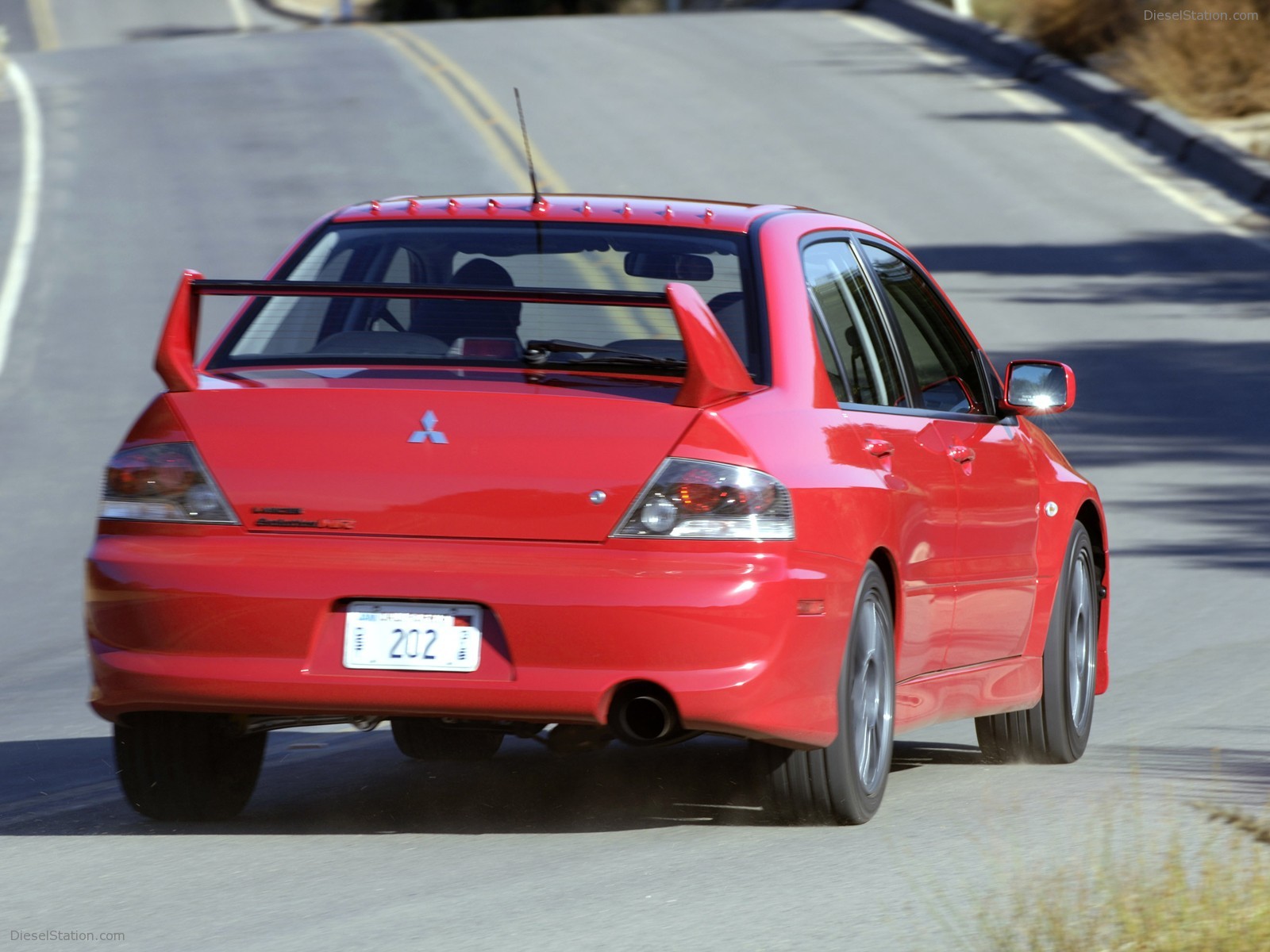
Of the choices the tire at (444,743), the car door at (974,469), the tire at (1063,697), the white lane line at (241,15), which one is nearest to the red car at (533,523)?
the car door at (974,469)

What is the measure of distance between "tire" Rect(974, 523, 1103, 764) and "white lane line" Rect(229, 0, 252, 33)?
54.4 metres

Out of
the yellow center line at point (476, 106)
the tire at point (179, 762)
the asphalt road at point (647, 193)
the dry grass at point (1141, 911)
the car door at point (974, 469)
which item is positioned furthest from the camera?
the yellow center line at point (476, 106)

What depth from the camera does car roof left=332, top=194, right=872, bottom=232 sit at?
658 centimetres

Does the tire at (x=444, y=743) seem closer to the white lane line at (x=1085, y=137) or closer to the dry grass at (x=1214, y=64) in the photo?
the white lane line at (x=1085, y=137)

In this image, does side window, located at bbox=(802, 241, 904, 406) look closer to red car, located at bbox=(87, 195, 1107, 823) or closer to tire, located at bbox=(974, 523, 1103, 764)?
red car, located at bbox=(87, 195, 1107, 823)

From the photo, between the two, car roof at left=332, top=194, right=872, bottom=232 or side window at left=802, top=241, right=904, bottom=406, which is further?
car roof at left=332, top=194, right=872, bottom=232

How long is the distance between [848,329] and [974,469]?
773 mm

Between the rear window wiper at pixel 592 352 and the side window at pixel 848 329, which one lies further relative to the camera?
the side window at pixel 848 329

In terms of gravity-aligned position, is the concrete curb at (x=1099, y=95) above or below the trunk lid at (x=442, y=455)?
below

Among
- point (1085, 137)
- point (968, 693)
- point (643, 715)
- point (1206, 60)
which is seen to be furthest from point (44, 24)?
point (643, 715)

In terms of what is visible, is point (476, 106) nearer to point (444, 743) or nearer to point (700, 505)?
point (444, 743)

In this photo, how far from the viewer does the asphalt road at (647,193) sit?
5.45m

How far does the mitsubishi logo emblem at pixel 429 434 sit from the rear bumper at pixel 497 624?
26 cm

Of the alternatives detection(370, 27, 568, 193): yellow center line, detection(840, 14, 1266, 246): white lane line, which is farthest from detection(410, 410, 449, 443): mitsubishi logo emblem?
detection(840, 14, 1266, 246): white lane line
